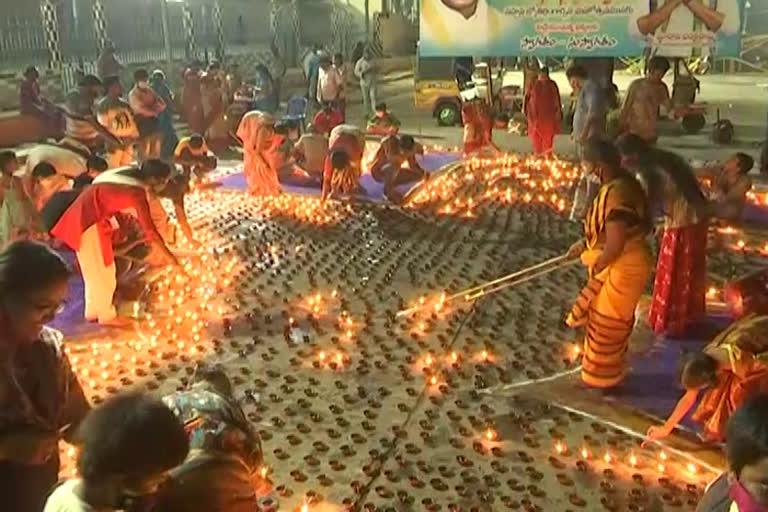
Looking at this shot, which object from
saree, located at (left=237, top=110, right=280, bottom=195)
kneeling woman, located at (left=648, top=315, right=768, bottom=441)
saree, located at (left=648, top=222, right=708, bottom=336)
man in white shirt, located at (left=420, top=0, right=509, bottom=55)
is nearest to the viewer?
kneeling woman, located at (left=648, top=315, right=768, bottom=441)

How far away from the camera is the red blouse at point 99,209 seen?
6180mm

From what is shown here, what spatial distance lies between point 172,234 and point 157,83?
6.83 meters

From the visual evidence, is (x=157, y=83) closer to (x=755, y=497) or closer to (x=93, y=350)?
(x=93, y=350)

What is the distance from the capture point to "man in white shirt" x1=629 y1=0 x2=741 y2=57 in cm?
1220

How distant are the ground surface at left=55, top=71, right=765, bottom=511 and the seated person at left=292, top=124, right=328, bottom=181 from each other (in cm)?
145

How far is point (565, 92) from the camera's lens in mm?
23125

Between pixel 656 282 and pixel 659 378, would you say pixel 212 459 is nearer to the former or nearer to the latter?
pixel 659 378

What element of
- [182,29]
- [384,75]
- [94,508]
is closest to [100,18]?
[182,29]

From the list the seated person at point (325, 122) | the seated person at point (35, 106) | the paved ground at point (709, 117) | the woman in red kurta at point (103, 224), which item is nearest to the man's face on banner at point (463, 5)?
the seated person at point (325, 122)

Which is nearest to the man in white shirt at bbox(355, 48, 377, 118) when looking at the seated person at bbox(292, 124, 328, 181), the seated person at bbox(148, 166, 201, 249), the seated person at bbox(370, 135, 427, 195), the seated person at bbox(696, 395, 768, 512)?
the seated person at bbox(292, 124, 328, 181)

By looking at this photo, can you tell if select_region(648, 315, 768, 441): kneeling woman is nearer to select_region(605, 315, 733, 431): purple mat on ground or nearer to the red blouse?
select_region(605, 315, 733, 431): purple mat on ground

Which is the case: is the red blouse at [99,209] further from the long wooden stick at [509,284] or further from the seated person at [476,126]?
the seated person at [476,126]

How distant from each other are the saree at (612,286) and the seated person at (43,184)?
4455mm

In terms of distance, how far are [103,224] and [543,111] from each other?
746 cm
